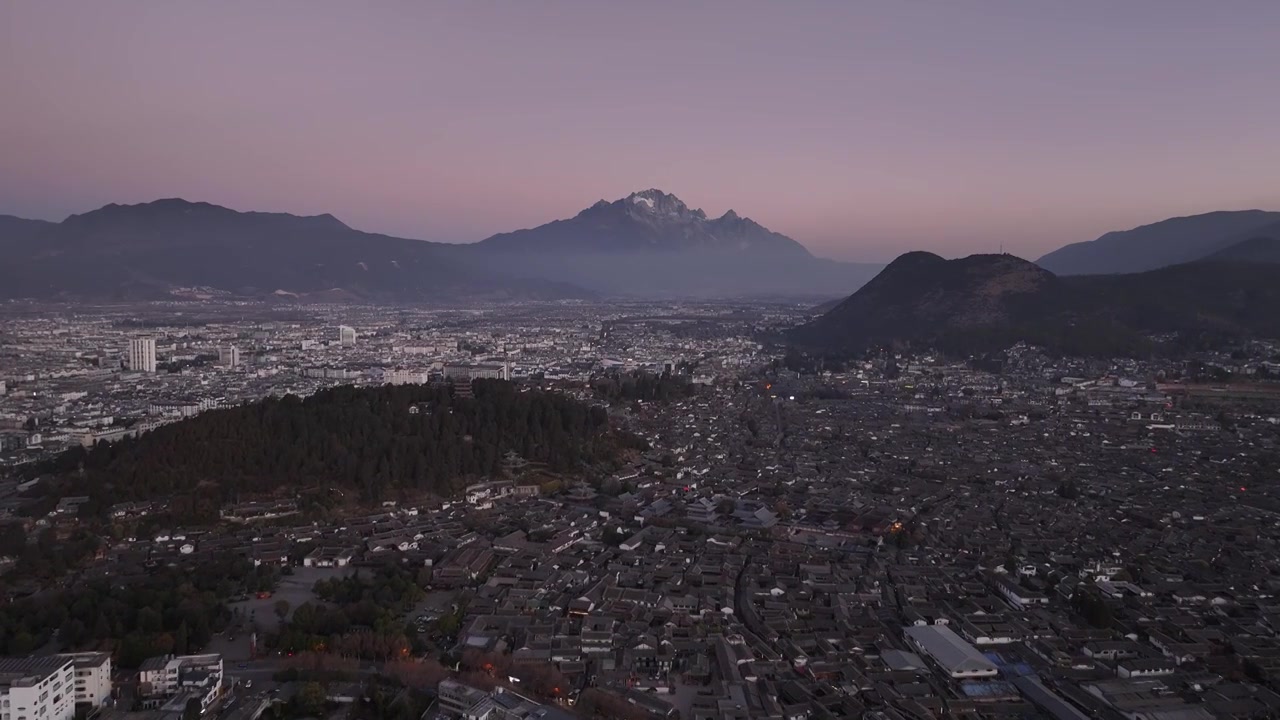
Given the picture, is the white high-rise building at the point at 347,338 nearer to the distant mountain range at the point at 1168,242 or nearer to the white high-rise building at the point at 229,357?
the white high-rise building at the point at 229,357

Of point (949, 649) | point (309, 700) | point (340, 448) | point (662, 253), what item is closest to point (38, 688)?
point (309, 700)

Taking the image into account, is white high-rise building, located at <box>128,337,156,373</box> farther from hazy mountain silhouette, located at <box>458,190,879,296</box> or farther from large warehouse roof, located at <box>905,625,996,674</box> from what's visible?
hazy mountain silhouette, located at <box>458,190,879,296</box>

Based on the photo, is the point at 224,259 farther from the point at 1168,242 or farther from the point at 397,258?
the point at 1168,242

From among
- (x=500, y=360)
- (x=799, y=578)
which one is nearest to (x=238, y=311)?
(x=500, y=360)

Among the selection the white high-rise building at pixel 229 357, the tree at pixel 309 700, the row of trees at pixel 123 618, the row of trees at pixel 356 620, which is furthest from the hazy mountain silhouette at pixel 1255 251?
the tree at pixel 309 700

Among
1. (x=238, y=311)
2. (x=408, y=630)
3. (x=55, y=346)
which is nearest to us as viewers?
(x=408, y=630)

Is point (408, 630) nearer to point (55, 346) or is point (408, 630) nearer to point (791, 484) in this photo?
point (791, 484)

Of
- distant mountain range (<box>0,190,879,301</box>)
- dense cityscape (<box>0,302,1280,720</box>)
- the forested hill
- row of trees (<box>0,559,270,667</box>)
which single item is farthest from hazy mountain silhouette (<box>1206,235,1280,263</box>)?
row of trees (<box>0,559,270,667</box>)
